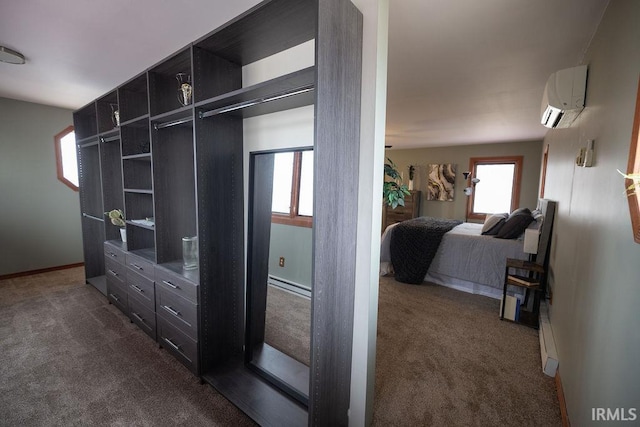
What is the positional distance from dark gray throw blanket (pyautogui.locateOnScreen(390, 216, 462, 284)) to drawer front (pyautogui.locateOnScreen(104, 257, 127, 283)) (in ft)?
10.7

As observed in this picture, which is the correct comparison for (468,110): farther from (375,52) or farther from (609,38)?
(375,52)

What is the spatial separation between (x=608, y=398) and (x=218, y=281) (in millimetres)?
1985

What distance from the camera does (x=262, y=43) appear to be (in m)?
1.58

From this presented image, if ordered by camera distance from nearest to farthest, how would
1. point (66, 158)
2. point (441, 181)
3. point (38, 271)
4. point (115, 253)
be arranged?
point (115, 253)
point (38, 271)
point (66, 158)
point (441, 181)

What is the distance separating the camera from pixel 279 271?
192cm

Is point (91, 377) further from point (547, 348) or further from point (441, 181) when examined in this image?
point (441, 181)

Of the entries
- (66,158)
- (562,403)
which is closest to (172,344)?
(562,403)

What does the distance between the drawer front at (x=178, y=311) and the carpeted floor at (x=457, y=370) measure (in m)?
1.30

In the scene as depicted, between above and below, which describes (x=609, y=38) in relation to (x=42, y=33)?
below

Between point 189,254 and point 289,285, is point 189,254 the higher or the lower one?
the higher one

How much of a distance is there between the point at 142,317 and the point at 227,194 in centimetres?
149

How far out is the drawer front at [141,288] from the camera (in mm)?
2275

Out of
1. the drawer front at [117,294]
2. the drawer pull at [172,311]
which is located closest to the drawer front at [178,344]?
the drawer pull at [172,311]

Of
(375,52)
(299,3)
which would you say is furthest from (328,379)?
(299,3)
